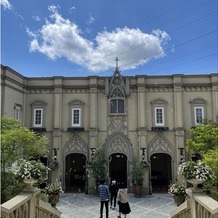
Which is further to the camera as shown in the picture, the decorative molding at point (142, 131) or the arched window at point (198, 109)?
the arched window at point (198, 109)

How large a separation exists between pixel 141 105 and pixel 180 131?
12.7 ft

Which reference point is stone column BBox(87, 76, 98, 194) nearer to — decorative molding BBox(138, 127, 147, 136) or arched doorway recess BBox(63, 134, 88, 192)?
arched doorway recess BBox(63, 134, 88, 192)

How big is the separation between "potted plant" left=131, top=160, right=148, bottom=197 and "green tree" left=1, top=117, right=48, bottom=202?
30.0ft

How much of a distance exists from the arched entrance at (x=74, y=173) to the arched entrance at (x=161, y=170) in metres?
7.08

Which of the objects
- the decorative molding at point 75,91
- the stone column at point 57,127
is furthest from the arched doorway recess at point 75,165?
the decorative molding at point 75,91

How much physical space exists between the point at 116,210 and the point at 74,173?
11683 millimetres

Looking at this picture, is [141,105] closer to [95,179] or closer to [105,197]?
[95,179]

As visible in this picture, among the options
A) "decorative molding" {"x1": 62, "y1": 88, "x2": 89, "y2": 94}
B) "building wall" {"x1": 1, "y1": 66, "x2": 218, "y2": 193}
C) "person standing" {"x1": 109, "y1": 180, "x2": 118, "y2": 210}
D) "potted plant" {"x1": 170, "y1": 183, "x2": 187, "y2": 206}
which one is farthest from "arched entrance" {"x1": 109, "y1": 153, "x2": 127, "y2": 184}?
"potted plant" {"x1": 170, "y1": 183, "x2": 187, "y2": 206}

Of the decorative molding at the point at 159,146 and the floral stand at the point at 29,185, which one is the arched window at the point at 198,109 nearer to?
the decorative molding at the point at 159,146

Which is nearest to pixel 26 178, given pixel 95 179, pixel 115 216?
pixel 115 216

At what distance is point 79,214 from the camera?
14.1 m

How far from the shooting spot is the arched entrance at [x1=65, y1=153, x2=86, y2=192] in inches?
900

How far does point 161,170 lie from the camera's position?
26.5 metres

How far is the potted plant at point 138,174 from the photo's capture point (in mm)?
19250
